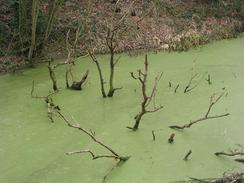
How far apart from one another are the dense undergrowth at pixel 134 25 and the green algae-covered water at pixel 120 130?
1880mm

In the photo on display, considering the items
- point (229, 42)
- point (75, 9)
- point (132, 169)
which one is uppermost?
point (75, 9)

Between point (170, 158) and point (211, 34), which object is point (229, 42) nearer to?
point (211, 34)

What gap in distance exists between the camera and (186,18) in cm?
1698

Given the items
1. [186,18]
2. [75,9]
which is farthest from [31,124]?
[186,18]

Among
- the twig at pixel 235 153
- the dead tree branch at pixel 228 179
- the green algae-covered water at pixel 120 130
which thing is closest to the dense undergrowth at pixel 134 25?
the green algae-covered water at pixel 120 130

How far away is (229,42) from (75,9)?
4.96 metres

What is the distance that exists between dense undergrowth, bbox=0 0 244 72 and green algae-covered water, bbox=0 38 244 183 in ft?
6.17

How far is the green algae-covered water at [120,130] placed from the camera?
6289mm

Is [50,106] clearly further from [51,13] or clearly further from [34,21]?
[51,13]

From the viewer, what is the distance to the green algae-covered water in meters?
6.29

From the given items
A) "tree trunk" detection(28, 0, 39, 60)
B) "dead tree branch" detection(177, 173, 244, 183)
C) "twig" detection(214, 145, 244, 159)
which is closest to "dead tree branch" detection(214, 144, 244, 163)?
"twig" detection(214, 145, 244, 159)

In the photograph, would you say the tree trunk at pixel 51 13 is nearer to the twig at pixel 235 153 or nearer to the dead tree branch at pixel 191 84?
the dead tree branch at pixel 191 84

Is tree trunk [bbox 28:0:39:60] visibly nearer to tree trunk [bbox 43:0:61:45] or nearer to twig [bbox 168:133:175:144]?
tree trunk [bbox 43:0:61:45]

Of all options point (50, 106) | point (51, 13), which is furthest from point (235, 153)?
point (51, 13)
